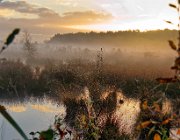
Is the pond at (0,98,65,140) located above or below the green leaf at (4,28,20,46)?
below

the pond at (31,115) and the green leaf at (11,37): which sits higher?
the green leaf at (11,37)

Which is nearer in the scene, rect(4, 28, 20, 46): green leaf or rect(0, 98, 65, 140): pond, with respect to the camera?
rect(4, 28, 20, 46): green leaf

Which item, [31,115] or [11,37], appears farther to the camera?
[31,115]

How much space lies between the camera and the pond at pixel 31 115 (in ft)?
33.3

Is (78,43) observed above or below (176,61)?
below

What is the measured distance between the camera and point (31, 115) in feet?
40.0

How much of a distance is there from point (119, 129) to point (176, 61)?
818 centimetres

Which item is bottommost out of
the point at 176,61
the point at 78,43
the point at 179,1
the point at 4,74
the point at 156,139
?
the point at 78,43

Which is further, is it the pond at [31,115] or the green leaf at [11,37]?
the pond at [31,115]

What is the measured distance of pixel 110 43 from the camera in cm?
12006

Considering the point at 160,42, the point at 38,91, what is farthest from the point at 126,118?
the point at 160,42

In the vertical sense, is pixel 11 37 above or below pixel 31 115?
above

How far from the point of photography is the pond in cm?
1016

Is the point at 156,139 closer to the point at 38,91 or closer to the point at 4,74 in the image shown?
the point at 38,91
